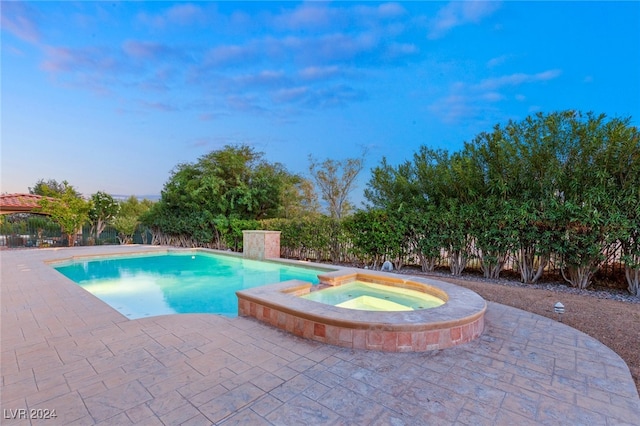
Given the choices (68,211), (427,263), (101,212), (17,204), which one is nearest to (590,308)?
(427,263)

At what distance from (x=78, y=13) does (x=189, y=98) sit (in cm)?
507

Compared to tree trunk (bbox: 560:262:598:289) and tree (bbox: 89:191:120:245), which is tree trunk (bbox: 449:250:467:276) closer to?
tree trunk (bbox: 560:262:598:289)

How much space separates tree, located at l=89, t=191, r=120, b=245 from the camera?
18297 mm

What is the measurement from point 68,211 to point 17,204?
3.06 metres

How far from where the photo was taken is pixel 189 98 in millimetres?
13086

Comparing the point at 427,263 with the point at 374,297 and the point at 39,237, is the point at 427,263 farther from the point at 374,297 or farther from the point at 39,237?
the point at 39,237

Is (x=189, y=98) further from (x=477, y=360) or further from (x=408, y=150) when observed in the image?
(x=477, y=360)

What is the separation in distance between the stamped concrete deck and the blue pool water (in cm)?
223

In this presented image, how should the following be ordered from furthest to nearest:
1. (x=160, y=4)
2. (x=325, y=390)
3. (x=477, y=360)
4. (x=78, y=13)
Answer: (x=160, y=4), (x=78, y=13), (x=477, y=360), (x=325, y=390)

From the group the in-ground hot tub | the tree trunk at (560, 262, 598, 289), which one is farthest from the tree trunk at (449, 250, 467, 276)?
the in-ground hot tub

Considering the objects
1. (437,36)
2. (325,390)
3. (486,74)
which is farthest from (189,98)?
(325,390)

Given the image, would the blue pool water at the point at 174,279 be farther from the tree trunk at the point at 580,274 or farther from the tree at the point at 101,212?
the tree at the point at 101,212

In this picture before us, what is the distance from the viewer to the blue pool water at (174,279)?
6.48 metres

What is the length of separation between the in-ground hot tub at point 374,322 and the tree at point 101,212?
60.5ft
